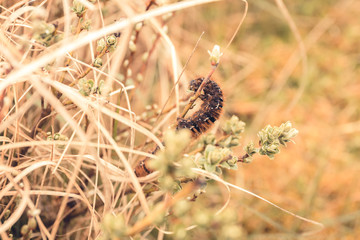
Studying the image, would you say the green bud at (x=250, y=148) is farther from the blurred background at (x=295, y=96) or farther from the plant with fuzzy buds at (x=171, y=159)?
the blurred background at (x=295, y=96)

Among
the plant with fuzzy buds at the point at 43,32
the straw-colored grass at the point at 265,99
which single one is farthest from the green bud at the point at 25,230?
the plant with fuzzy buds at the point at 43,32

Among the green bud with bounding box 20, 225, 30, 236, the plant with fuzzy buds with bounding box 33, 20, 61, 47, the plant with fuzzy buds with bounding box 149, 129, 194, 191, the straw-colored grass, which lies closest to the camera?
the plant with fuzzy buds with bounding box 149, 129, 194, 191

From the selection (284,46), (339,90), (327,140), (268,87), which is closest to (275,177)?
(327,140)

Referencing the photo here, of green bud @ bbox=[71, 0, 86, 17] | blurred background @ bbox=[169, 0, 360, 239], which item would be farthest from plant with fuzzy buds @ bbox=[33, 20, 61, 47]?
blurred background @ bbox=[169, 0, 360, 239]

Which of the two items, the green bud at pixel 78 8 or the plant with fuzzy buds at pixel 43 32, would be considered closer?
the plant with fuzzy buds at pixel 43 32

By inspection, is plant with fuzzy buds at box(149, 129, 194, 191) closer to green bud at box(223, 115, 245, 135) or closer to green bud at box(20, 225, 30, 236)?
green bud at box(223, 115, 245, 135)

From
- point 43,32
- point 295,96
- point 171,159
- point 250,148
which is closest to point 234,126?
point 250,148
